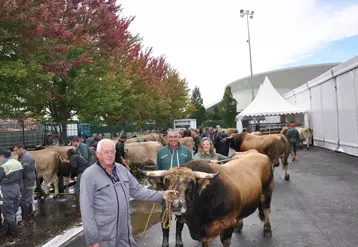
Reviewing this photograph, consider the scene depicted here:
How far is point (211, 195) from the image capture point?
423 cm

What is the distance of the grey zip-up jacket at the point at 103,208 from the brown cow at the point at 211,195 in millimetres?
630

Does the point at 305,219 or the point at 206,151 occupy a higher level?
the point at 206,151

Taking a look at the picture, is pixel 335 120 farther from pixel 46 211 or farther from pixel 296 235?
pixel 46 211

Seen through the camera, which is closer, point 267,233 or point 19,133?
point 267,233

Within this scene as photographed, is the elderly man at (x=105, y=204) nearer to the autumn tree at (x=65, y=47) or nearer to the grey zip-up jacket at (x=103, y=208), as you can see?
the grey zip-up jacket at (x=103, y=208)

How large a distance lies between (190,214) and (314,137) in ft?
68.3

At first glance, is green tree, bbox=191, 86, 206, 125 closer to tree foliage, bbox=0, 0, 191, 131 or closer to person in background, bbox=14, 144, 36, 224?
tree foliage, bbox=0, 0, 191, 131

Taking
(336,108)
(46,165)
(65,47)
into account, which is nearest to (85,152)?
(46,165)

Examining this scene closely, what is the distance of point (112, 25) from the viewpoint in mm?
13039

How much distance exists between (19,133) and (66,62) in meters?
10.0

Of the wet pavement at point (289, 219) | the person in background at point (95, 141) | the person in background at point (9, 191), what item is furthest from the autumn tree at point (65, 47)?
the wet pavement at point (289, 219)

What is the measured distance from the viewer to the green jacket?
516cm

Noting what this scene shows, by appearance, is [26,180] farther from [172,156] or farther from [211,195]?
[211,195]

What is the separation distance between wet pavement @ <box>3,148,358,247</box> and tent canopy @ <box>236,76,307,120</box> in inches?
472
